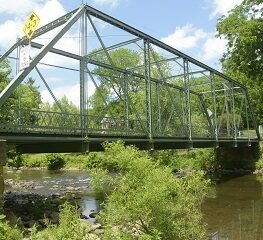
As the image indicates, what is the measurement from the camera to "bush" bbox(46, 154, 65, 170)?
48.1m

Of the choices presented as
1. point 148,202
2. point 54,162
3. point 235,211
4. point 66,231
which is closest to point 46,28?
point 148,202

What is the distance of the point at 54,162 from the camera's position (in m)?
48.1

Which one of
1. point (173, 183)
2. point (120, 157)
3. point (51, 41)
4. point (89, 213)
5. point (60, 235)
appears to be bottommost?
point (89, 213)

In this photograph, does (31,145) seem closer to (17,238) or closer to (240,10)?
(17,238)

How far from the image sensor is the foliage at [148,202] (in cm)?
972

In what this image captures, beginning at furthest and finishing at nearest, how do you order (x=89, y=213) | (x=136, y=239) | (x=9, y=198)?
1. (x=9, y=198)
2. (x=89, y=213)
3. (x=136, y=239)

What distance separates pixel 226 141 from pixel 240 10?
10652 millimetres

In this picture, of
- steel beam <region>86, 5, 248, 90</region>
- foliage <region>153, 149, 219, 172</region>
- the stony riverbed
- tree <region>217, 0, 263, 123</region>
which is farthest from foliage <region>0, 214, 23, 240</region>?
foliage <region>153, 149, 219, 172</region>

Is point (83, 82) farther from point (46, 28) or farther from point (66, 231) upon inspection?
point (66, 231)

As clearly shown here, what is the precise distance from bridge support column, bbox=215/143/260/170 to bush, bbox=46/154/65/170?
64.1 feet

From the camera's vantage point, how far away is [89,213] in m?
17.8

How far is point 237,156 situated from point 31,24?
30254 millimetres

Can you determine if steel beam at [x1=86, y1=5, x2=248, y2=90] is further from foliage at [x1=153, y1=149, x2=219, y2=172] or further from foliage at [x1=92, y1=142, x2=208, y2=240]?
foliage at [x1=153, y1=149, x2=219, y2=172]

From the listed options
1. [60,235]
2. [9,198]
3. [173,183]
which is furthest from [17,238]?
[9,198]
